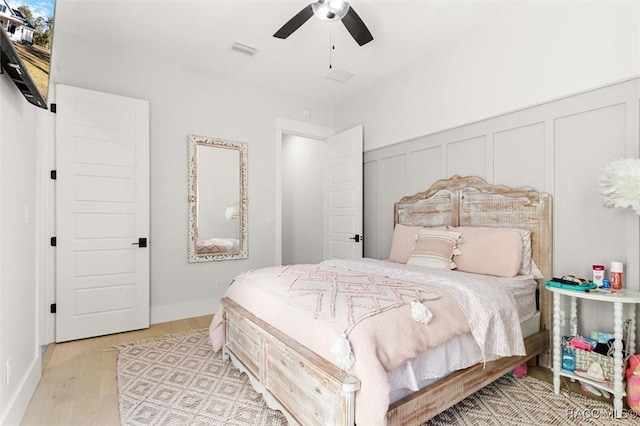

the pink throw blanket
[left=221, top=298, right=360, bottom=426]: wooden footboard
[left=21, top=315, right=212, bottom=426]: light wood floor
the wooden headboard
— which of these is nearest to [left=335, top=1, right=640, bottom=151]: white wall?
the wooden headboard

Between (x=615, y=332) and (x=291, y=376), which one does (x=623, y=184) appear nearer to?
(x=615, y=332)

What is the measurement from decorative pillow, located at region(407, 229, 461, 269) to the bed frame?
1.19ft

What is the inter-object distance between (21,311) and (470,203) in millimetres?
3573

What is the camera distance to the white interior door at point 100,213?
316 centimetres

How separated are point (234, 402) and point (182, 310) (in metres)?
2.07

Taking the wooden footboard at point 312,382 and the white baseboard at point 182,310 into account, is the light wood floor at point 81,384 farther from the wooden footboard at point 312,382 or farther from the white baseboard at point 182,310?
the wooden footboard at point 312,382

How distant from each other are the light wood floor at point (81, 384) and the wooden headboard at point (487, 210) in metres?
0.91

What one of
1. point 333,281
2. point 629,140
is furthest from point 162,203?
point 629,140

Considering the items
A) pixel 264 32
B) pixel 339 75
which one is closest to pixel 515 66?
pixel 339 75

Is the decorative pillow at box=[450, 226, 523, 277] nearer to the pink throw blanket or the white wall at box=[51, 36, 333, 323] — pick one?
the pink throw blanket

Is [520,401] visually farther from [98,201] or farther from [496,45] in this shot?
[98,201]

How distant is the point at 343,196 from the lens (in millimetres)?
4617

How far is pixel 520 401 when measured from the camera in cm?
212

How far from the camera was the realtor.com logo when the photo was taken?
1954 mm
